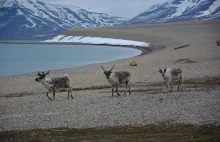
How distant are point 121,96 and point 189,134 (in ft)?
24.1

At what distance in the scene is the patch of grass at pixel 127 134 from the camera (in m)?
10.1

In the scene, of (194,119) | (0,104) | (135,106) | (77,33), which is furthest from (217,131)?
(77,33)

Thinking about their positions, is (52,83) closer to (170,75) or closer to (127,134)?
(170,75)

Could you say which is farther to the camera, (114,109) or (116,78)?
(116,78)

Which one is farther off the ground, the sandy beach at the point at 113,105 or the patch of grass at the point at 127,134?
the sandy beach at the point at 113,105

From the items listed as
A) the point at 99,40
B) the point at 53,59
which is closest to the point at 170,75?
the point at 53,59

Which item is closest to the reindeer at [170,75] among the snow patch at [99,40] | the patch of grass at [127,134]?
the patch of grass at [127,134]

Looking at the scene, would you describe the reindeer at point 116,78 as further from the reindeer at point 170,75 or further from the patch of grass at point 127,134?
the patch of grass at point 127,134

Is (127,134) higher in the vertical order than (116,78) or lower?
lower

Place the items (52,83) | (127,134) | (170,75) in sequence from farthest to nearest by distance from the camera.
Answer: (170,75)
(52,83)
(127,134)

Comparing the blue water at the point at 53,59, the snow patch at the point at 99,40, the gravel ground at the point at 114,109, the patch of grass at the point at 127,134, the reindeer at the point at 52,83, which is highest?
the snow patch at the point at 99,40

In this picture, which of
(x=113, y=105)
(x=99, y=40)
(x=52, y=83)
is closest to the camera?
(x=113, y=105)

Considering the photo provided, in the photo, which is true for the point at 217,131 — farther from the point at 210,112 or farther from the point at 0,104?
the point at 0,104

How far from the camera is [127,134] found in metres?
10.9
